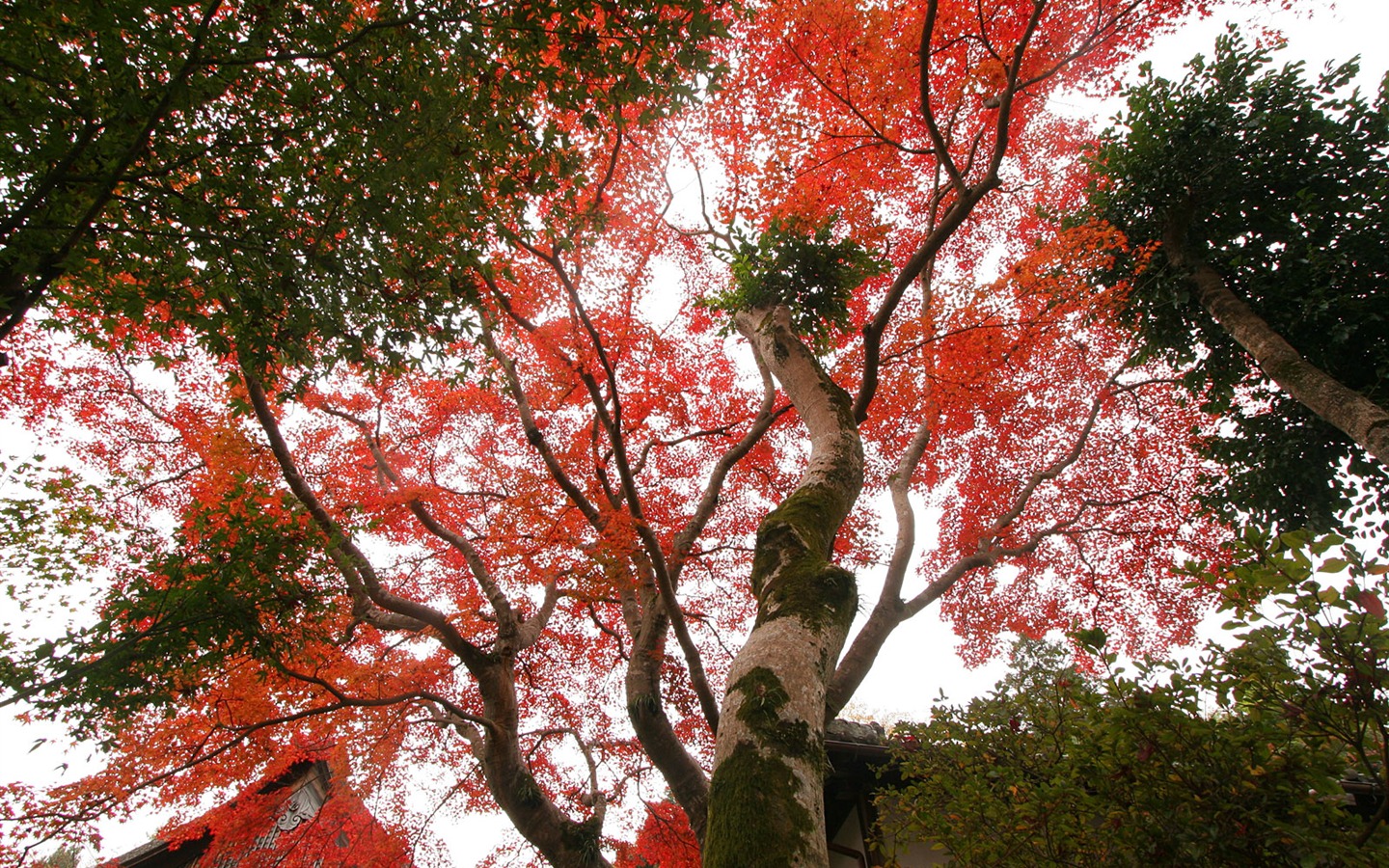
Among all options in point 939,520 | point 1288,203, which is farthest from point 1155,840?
point 939,520

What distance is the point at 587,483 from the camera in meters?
9.13

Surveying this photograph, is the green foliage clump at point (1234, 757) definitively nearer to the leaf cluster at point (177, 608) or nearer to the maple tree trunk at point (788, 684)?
the maple tree trunk at point (788, 684)

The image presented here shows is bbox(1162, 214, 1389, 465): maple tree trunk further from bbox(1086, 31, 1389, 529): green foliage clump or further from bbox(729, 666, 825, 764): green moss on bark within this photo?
bbox(729, 666, 825, 764): green moss on bark

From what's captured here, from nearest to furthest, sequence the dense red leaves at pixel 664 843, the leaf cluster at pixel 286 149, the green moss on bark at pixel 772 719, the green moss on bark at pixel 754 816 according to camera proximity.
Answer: the green moss on bark at pixel 754 816, the green moss on bark at pixel 772 719, the leaf cluster at pixel 286 149, the dense red leaves at pixel 664 843

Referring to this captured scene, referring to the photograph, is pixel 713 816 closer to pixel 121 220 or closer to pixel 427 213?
pixel 427 213

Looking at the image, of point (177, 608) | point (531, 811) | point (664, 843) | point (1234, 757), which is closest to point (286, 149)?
point (177, 608)

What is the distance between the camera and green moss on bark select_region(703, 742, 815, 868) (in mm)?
1898

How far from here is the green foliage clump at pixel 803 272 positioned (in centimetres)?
699

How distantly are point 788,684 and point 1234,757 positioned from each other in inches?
74.7

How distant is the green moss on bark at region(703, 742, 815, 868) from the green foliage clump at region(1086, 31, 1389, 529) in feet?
29.5

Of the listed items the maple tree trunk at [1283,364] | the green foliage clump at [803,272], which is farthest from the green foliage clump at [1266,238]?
the green foliage clump at [803,272]

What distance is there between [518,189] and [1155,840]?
17.9 feet

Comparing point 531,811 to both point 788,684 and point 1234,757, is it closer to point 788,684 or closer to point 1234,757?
point 788,684

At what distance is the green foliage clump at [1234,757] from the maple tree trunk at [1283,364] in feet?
15.8
